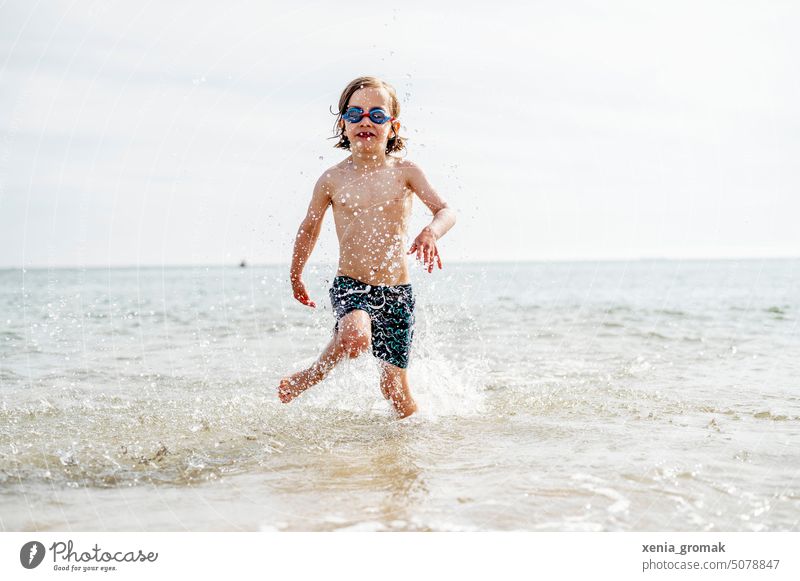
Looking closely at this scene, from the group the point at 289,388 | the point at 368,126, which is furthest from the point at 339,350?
the point at 368,126

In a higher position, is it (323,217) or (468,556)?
(323,217)

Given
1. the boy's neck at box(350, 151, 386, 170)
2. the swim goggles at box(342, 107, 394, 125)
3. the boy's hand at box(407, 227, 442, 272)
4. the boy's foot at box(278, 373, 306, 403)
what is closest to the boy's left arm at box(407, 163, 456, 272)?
the boy's hand at box(407, 227, 442, 272)

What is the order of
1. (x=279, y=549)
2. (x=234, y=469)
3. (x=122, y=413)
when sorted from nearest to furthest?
(x=279, y=549), (x=234, y=469), (x=122, y=413)

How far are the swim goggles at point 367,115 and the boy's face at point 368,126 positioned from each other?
0.02m

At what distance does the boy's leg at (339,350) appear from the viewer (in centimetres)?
399

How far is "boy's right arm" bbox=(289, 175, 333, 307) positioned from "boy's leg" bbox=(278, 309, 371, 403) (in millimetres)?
342

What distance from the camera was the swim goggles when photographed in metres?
4.22

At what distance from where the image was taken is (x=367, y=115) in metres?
4.24

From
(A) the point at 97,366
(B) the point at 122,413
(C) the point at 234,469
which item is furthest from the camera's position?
(A) the point at 97,366

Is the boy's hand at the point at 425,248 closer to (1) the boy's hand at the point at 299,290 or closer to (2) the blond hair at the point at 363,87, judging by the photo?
(1) the boy's hand at the point at 299,290

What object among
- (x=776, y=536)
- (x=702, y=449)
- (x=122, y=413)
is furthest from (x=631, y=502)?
(x=122, y=413)

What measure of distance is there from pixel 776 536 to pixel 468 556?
109 cm

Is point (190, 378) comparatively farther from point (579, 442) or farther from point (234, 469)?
point (579, 442)

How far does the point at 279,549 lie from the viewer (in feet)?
8.36
